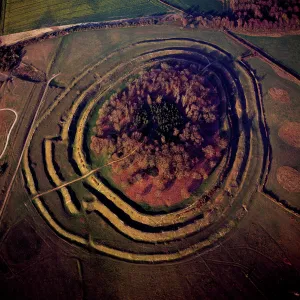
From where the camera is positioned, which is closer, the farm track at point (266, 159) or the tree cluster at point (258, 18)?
the farm track at point (266, 159)

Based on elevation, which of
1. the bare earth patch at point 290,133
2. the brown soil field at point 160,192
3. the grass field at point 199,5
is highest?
the grass field at point 199,5

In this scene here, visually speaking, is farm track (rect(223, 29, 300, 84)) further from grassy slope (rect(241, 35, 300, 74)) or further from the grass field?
the grass field

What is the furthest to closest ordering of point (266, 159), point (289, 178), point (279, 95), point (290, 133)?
point (279, 95) < point (290, 133) < point (266, 159) < point (289, 178)

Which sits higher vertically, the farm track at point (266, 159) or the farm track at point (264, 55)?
the farm track at point (264, 55)

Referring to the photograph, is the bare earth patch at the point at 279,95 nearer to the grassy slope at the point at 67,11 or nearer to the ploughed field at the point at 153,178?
the ploughed field at the point at 153,178

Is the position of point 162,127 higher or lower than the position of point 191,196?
higher

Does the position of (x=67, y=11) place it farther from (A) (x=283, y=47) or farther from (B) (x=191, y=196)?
(B) (x=191, y=196)

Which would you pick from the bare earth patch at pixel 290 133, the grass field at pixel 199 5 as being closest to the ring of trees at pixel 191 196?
the bare earth patch at pixel 290 133

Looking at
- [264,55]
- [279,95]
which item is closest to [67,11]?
[264,55]

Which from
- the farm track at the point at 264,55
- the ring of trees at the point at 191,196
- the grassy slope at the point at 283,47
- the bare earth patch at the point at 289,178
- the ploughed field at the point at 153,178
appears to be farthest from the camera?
the grassy slope at the point at 283,47
